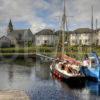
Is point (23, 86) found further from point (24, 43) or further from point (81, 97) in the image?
point (24, 43)

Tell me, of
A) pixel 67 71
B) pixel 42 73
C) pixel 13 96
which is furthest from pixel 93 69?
pixel 13 96

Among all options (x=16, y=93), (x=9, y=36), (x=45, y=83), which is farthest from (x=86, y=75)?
(x=9, y=36)

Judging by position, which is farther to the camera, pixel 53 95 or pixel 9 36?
pixel 9 36

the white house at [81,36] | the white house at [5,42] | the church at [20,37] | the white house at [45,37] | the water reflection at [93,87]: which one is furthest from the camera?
the church at [20,37]

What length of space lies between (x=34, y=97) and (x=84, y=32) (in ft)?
477

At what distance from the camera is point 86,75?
5591 cm

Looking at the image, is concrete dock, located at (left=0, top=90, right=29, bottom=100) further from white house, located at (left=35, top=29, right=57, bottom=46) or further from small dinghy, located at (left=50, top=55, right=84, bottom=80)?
white house, located at (left=35, top=29, right=57, bottom=46)

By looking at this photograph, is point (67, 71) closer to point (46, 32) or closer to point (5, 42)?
point (5, 42)

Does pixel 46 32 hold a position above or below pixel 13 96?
above

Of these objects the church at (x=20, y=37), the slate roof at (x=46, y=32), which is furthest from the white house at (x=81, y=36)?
the church at (x=20, y=37)

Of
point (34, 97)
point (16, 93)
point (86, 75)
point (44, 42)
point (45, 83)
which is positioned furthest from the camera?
point (44, 42)

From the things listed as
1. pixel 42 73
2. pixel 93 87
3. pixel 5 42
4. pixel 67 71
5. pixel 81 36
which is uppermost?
pixel 81 36

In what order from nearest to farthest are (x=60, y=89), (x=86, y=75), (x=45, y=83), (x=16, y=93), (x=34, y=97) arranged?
(x=16, y=93)
(x=34, y=97)
(x=60, y=89)
(x=45, y=83)
(x=86, y=75)

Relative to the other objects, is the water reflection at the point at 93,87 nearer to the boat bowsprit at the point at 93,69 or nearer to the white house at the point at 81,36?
the boat bowsprit at the point at 93,69
